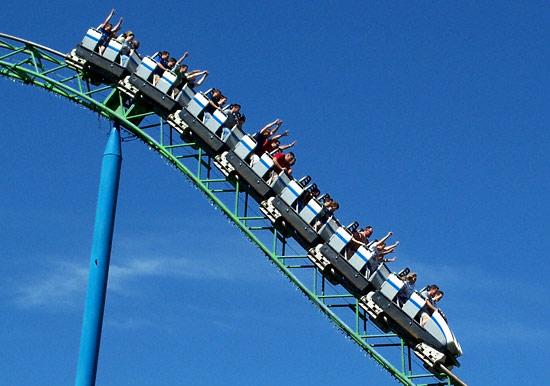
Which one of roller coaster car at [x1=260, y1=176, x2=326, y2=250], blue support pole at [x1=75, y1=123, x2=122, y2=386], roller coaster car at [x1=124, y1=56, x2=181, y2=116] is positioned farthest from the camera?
roller coaster car at [x1=124, y1=56, x2=181, y2=116]

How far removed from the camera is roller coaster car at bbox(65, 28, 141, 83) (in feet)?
58.8

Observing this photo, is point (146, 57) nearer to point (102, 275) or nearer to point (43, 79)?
point (43, 79)

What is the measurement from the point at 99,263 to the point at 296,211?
9.98 feet

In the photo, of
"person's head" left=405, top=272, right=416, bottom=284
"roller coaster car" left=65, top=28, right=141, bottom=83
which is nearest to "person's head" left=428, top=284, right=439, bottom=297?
"person's head" left=405, top=272, right=416, bottom=284

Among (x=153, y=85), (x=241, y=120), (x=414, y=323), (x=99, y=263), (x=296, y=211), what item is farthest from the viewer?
(x=241, y=120)

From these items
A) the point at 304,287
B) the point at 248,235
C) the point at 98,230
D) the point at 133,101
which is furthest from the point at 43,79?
the point at 304,287

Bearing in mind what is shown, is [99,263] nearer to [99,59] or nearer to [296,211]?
[296,211]

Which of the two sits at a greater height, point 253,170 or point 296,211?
point 253,170

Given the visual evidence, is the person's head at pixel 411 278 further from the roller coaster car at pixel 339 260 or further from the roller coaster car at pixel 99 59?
the roller coaster car at pixel 99 59

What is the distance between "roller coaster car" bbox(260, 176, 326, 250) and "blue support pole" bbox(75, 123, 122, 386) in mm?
2271

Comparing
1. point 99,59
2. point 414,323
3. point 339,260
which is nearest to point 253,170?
point 339,260

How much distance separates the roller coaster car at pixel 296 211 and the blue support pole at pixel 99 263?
227cm

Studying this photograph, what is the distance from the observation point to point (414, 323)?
57.2 ft

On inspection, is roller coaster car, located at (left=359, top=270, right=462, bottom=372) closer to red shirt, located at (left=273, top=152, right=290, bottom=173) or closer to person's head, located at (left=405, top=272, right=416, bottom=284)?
person's head, located at (left=405, top=272, right=416, bottom=284)
